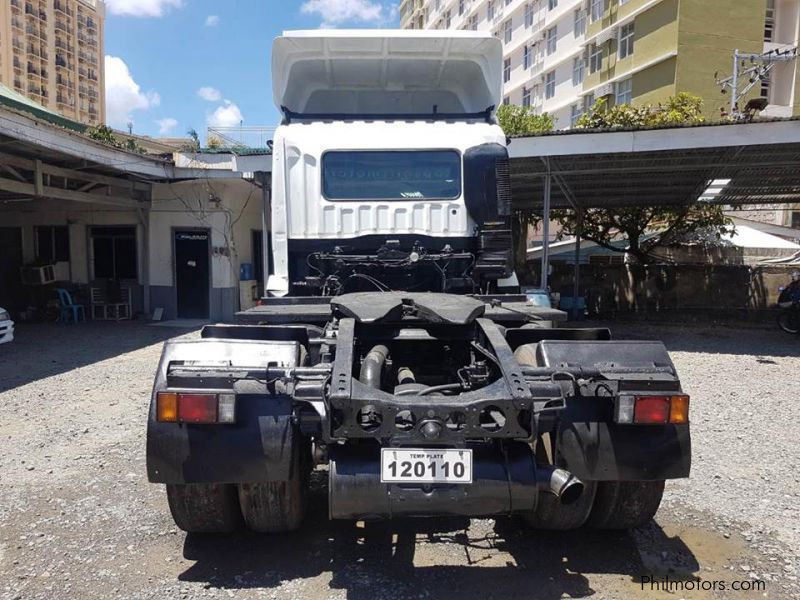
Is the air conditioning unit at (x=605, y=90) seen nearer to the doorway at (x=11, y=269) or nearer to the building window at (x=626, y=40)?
the building window at (x=626, y=40)

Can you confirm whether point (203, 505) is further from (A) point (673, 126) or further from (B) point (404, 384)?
(A) point (673, 126)

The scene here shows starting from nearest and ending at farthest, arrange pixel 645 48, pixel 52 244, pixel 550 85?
pixel 52 244
pixel 645 48
pixel 550 85

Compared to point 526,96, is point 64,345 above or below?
below

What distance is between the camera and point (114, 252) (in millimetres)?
15039

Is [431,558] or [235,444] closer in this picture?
[235,444]

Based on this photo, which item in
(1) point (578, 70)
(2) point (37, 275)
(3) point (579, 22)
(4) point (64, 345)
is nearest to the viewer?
(4) point (64, 345)

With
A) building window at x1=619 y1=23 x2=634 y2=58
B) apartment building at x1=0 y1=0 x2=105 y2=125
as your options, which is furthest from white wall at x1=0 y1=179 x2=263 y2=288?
apartment building at x1=0 y1=0 x2=105 y2=125

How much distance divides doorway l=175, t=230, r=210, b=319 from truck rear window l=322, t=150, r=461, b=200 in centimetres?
1008

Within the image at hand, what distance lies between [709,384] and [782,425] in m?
1.99

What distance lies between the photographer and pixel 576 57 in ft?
123

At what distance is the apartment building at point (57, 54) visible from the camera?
78625 mm

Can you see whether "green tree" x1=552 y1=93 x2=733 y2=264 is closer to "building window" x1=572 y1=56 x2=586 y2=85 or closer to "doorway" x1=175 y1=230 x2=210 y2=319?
"doorway" x1=175 y1=230 x2=210 y2=319

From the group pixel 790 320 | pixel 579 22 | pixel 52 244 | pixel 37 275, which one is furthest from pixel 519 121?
pixel 579 22

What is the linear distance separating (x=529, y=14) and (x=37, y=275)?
39.8 meters
